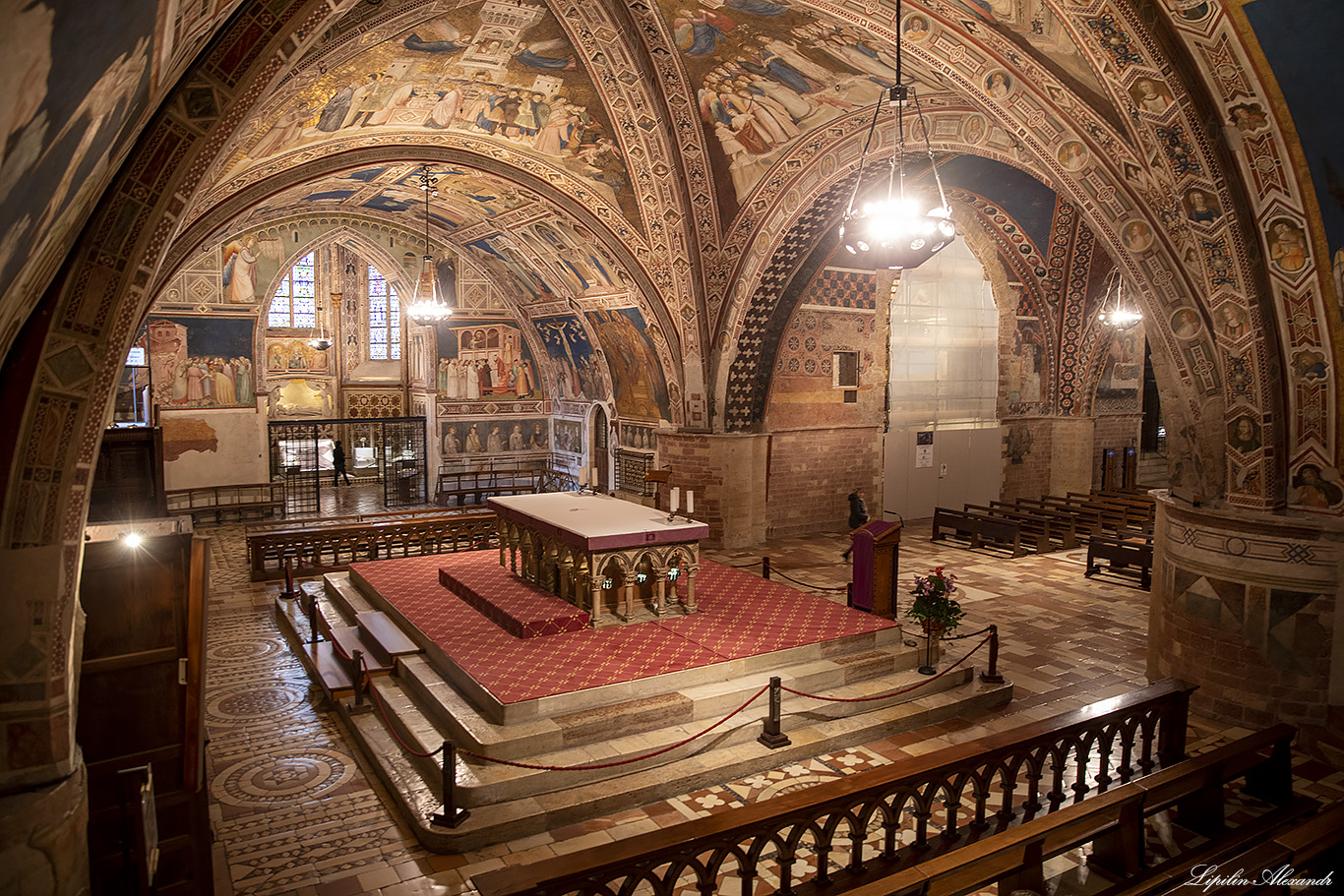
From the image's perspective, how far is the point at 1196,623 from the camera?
781cm

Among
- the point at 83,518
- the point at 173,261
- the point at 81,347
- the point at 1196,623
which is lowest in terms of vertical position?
the point at 1196,623

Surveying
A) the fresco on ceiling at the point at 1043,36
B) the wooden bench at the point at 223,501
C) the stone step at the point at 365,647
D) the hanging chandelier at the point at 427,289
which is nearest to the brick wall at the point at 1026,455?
the fresco on ceiling at the point at 1043,36

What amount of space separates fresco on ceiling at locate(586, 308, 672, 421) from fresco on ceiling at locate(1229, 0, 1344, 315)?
991cm

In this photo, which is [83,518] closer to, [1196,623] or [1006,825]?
[1006,825]

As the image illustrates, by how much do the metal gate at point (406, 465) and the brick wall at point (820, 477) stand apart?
911 centimetres

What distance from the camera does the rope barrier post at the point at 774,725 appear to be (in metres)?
6.89

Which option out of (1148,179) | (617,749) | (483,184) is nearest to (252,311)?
Answer: (483,184)

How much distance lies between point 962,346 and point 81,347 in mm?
16910

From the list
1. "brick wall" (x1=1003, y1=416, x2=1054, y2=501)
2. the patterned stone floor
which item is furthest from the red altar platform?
"brick wall" (x1=1003, y1=416, x2=1054, y2=501)

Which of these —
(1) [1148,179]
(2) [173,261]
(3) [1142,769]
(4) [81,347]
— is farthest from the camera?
(2) [173,261]

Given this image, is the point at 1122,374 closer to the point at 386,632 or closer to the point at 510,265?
the point at 510,265

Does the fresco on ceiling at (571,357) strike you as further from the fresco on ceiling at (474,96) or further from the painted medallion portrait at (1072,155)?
the painted medallion portrait at (1072,155)

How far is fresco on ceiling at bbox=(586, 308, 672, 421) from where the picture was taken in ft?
51.4

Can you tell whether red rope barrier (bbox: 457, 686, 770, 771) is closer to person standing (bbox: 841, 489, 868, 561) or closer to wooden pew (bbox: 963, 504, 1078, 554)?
person standing (bbox: 841, 489, 868, 561)
